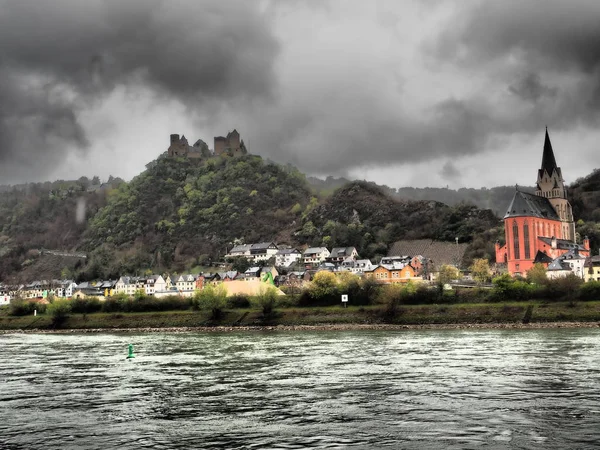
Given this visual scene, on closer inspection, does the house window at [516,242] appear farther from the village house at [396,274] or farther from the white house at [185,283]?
the white house at [185,283]

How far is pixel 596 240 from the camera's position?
17712 centimetres

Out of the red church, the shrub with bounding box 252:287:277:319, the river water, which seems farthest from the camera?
the red church

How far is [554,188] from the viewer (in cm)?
17638

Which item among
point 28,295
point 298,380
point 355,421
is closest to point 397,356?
point 298,380

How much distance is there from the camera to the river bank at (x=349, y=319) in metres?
88.4

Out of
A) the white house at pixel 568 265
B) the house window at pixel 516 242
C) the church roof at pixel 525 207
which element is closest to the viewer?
the white house at pixel 568 265

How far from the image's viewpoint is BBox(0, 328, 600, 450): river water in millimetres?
22859

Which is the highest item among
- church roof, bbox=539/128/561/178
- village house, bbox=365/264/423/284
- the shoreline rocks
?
church roof, bbox=539/128/561/178

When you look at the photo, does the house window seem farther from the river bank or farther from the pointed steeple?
the river bank

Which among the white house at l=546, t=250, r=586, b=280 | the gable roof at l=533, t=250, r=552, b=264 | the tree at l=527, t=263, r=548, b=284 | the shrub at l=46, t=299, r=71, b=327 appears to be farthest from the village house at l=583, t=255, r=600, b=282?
the shrub at l=46, t=299, r=71, b=327

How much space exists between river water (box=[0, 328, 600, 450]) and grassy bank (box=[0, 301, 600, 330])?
35941 millimetres

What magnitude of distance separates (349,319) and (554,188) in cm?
9953

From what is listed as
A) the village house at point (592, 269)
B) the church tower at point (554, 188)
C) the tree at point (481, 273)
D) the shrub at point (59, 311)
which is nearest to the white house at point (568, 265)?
the village house at point (592, 269)

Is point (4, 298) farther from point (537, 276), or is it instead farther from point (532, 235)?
point (537, 276)
